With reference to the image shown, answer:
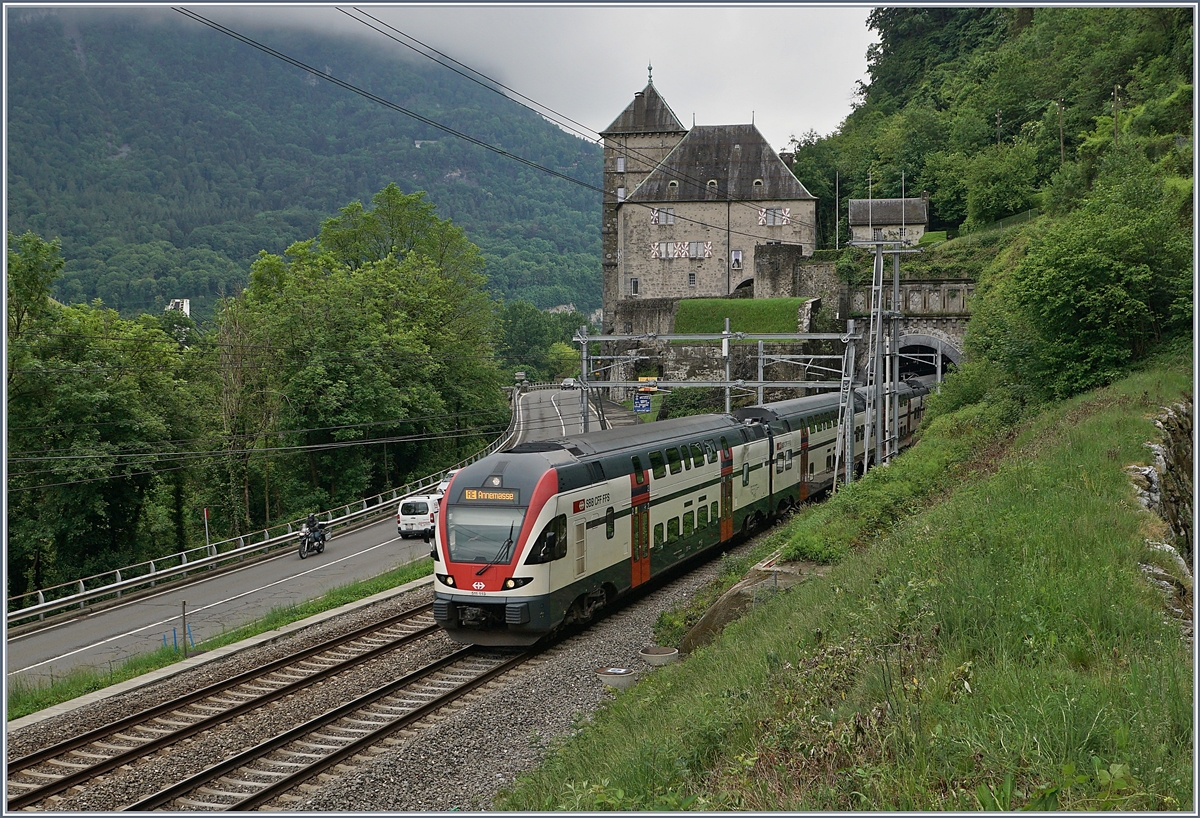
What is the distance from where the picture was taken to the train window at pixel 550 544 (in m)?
15.1

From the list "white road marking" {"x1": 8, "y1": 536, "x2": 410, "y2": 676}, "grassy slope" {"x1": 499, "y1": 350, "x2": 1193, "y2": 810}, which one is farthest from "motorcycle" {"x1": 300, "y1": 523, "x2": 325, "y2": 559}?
"grassy slope" {"x1": 499, "y1": 350, "x2": 1193, "y2": 810}

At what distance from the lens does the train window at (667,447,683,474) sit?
1988 cm

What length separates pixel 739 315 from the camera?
58719mm

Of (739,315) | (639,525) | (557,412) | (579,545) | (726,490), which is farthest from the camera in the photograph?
(557,412)

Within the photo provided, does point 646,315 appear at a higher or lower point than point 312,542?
higher

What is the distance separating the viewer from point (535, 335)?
138 metres

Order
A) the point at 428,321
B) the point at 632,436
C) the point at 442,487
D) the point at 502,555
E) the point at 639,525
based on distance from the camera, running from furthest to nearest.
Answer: the point at 428,321
the point at 442,487
the point at 632,436
the point at 639,525
the point at 502,555

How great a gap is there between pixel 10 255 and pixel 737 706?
121ft

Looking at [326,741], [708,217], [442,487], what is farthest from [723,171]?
[326,741]

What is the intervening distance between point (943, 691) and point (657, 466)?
12506mm

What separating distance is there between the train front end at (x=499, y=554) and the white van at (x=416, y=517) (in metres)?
18.6

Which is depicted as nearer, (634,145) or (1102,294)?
(1102,294)

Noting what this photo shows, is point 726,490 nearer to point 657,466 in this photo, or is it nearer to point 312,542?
point 657,466

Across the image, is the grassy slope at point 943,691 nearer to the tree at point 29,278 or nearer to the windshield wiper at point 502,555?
the windshield wiper at point 502,555
